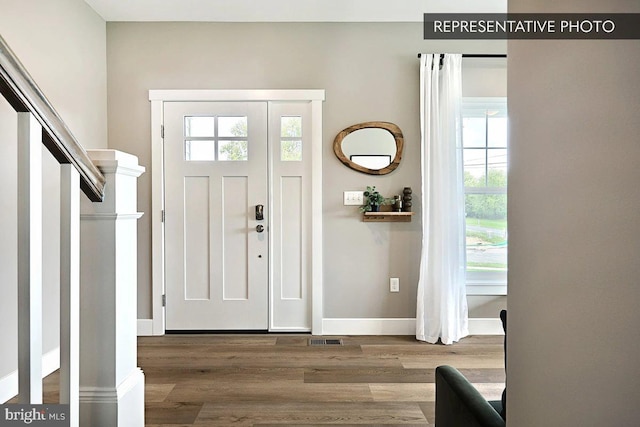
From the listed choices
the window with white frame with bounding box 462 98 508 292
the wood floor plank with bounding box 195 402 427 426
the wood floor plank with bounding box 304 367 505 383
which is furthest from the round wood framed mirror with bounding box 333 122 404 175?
the wood floor plank with bounding box 195 402 427 426

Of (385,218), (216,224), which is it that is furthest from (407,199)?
(216,224)

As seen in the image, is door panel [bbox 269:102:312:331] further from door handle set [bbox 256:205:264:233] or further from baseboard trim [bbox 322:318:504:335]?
baseboard trim [bbox 322:318:504:335]

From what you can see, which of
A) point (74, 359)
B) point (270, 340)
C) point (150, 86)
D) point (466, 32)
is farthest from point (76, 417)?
point (466, 32)

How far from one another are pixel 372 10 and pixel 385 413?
296cm

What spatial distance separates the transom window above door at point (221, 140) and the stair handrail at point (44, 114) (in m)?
2.43

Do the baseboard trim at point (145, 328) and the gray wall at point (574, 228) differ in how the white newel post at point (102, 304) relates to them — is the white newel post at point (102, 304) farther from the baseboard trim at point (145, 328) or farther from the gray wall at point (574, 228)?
the baseboard trim at point (145, 328)

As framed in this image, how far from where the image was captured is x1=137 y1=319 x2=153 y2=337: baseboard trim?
11.9 ft

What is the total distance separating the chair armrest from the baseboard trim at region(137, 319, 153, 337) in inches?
113

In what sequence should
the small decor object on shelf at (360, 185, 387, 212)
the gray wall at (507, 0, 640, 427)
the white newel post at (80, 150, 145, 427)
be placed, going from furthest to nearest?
the small decor object on shelf at (360, 185, 387, 212), the white newel post at (80, 150, 145, 427), the gray wall at (507, 0, 640, 427)

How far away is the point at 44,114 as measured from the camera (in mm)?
940

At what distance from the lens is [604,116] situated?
1.86ft

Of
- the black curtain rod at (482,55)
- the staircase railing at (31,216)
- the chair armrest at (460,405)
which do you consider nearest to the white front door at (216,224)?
the black curtain rod at (482,55)

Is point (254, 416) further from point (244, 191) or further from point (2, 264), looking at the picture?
point (244, 191)

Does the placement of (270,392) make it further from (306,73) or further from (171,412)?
(306,73)
